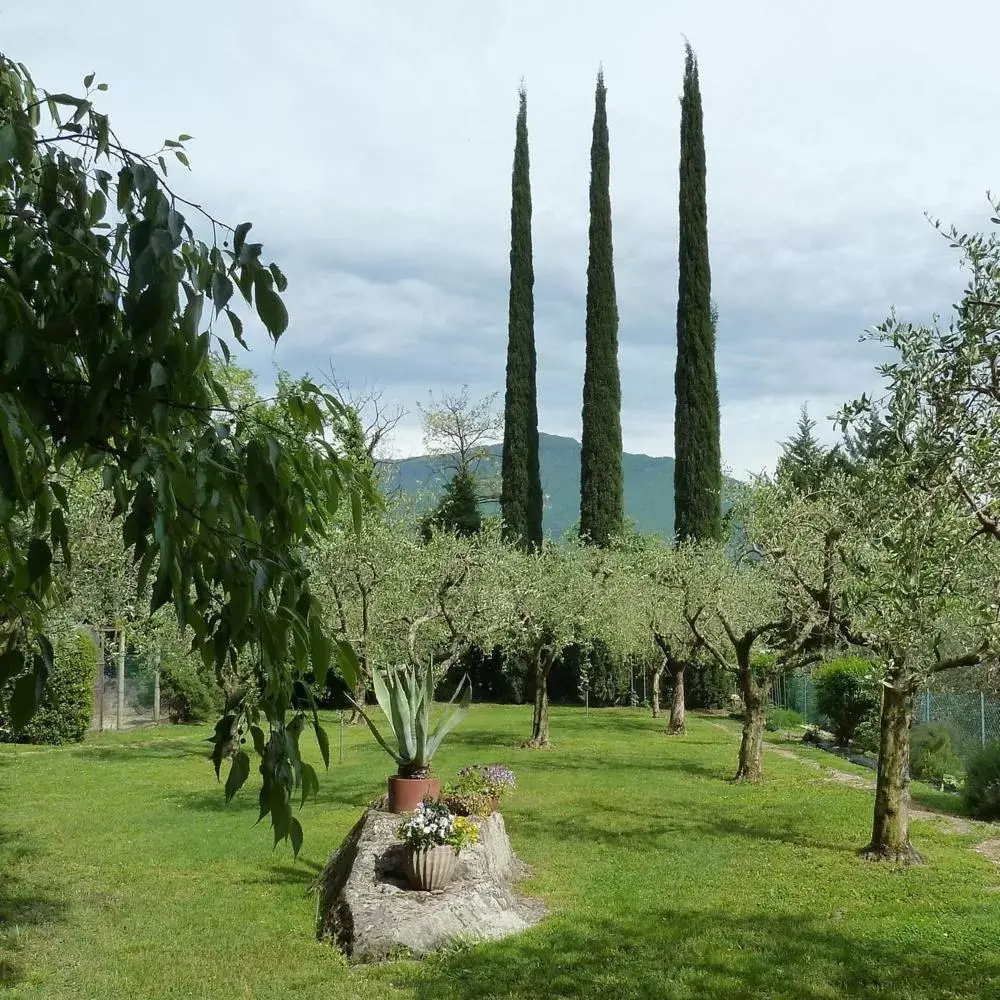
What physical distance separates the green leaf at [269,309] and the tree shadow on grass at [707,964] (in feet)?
19.4

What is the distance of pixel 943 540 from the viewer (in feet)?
16.1

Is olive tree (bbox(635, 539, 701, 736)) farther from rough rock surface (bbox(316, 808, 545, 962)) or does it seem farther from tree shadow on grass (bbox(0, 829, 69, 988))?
tree shadow on grass (bbox(0, 829, 69, 988))

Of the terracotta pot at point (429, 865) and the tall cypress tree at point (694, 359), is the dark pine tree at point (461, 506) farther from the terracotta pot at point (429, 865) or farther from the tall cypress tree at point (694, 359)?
the terracotta pot at point (429, 865)

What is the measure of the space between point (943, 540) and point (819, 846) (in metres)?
7.65

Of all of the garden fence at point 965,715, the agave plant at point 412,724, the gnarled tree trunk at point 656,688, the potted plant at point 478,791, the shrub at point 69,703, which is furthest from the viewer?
the gnarled tree trunk at point 656,688

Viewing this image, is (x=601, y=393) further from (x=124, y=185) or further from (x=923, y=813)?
(x=124, y=185)

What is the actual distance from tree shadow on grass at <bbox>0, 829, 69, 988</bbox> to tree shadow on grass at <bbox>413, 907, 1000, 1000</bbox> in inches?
122

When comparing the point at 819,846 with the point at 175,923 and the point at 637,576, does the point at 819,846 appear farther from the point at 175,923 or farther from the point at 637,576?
the point at 637,576

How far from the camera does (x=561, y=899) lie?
9156 millimetres

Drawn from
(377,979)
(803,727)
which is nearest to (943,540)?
(377,979)

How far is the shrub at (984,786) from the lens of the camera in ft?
43.7

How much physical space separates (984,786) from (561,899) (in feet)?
25.2

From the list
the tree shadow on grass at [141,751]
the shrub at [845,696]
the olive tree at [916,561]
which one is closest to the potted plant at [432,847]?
the olive tree at [916,561]

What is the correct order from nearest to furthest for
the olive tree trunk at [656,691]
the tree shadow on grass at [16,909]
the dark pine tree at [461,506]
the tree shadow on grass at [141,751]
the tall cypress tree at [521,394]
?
the tree shadow on grass at [16,909] < the tree shadow on grass at [141,751] < the olive tree trunk at [656,691] < the tall cypress tree at [521,394] < the dark pine tree at [461,506]
